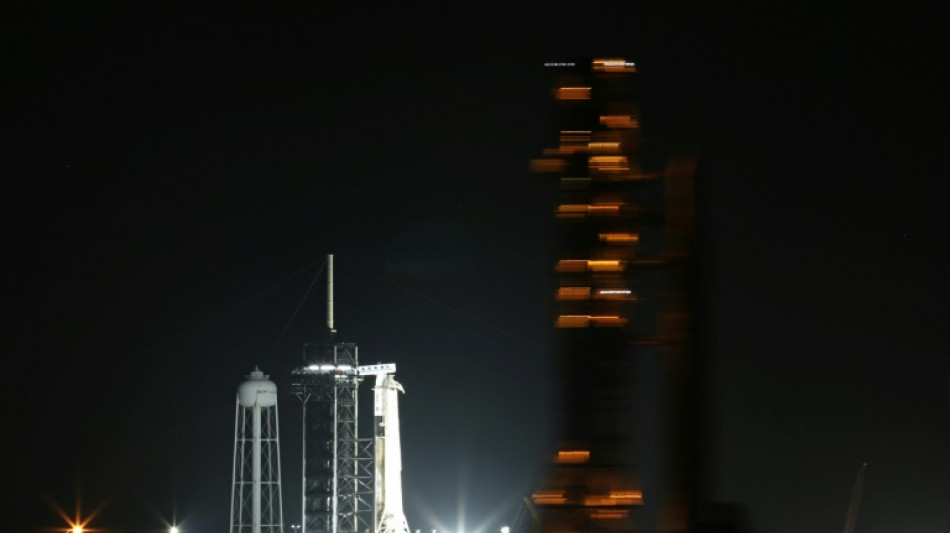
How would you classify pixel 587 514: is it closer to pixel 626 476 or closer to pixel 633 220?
pixel 626 476

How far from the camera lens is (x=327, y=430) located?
275 ft

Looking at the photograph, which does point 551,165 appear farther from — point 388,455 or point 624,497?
point 388,455

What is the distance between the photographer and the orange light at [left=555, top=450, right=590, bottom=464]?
19.6 m

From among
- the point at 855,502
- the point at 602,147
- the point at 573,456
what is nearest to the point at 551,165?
the point at 602,147

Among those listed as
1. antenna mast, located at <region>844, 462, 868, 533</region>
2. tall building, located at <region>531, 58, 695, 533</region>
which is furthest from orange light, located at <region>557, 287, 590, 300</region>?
antenna mast, located at <region>844, 462, 868, 533</region>

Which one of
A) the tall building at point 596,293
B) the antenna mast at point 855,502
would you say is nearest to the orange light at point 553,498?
the tall building at point 596,293

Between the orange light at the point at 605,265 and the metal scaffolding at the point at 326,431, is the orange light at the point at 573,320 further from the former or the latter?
the metal scaffolding at the point at 326,431

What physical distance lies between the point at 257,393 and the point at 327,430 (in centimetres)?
485

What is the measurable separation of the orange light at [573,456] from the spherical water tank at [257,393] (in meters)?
67.8

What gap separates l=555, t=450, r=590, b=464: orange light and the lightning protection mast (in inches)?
2432

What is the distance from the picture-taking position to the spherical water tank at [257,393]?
283 feet

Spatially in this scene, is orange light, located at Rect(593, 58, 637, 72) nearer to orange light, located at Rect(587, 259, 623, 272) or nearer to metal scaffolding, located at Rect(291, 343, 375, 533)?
orange light, located at Rect(587, 259, 623, 272)

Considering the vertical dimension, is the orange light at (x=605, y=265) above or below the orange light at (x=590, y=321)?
above

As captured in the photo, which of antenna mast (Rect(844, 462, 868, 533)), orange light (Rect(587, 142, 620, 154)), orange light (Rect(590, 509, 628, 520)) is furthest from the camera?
antenna mast (Rect(844, 462, 868, 533))
